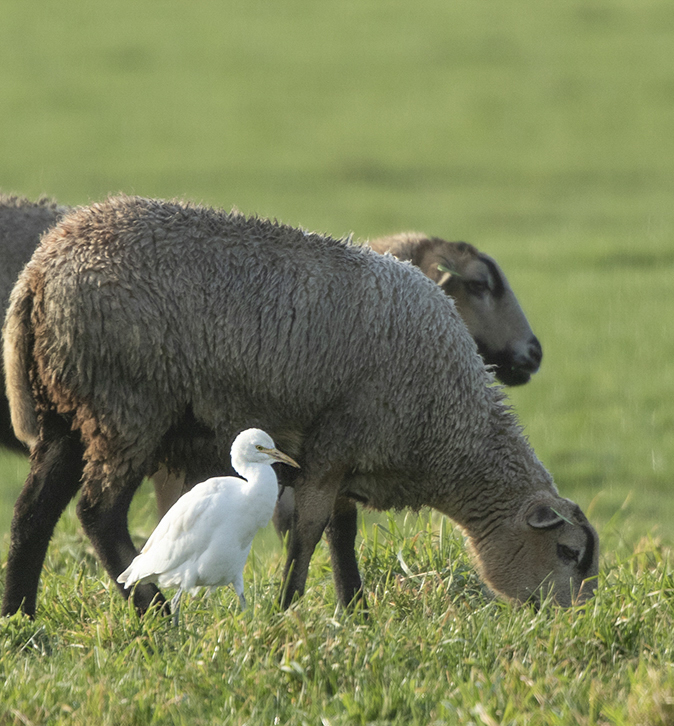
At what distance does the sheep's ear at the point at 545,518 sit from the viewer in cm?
476

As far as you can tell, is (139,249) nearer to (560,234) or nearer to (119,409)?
(119,409)

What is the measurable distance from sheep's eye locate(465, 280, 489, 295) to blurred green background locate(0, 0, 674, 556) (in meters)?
8.19

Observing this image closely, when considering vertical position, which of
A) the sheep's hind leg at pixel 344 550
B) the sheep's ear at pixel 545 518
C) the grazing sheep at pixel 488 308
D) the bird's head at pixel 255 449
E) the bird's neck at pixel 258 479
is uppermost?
the grazing sheep at pixel 488 308

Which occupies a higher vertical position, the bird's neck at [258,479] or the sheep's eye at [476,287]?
the sheep's eye at [476,287]

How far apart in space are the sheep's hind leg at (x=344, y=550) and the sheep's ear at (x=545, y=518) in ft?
2.47

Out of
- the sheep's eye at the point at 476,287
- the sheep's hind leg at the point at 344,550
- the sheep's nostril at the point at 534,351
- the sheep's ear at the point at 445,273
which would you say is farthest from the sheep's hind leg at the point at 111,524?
the sheep's nostril at the point at 534,351

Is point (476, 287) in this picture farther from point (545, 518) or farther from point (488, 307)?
point (545, 518)

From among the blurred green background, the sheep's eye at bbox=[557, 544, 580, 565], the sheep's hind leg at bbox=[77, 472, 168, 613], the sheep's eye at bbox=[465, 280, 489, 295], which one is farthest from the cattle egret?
the blurred green background

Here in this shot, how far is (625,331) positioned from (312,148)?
37.2 ft

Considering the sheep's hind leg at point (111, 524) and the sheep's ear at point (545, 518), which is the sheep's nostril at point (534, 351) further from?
the sheep's hind leg at point (111, 524)

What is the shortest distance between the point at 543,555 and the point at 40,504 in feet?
6.77

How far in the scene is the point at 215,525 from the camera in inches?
160

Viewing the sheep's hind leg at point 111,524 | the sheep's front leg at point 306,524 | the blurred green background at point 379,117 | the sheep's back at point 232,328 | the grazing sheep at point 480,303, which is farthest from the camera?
the blurred green background at point 379,117

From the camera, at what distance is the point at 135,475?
14.8 feet
